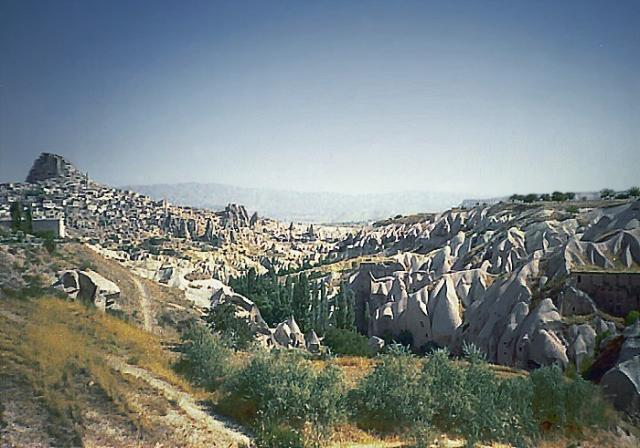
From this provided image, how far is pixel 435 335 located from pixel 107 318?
55.6 feet

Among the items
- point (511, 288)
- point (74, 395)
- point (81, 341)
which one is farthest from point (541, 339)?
point (74, 395)

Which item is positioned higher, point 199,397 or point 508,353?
point 199,397

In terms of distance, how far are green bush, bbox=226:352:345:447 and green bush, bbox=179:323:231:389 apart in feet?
3.91

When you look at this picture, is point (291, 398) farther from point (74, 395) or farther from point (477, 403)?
point (74, 395)

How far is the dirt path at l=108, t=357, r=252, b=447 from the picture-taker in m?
7.44

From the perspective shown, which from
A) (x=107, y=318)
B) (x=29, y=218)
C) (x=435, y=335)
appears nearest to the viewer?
(x=107, y=318)

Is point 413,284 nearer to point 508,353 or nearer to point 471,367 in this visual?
point 508,353

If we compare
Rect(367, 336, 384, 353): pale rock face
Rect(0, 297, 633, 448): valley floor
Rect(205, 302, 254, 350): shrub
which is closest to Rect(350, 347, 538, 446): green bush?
Rect(0, 297, 633, 448): valley floor

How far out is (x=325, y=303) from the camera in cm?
3381

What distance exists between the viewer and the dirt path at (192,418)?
7438mm

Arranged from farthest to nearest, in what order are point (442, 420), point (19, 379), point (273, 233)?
point (273, 233) < point (442, 420) < point (19, 379)

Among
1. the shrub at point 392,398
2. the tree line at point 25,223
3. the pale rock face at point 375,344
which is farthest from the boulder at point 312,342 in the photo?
the shrub at point 392,398

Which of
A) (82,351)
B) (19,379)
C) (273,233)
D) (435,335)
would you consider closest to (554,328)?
(435,335)

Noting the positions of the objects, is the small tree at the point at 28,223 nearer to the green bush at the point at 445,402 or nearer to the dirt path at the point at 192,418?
the dirt path at the point at 192,418
